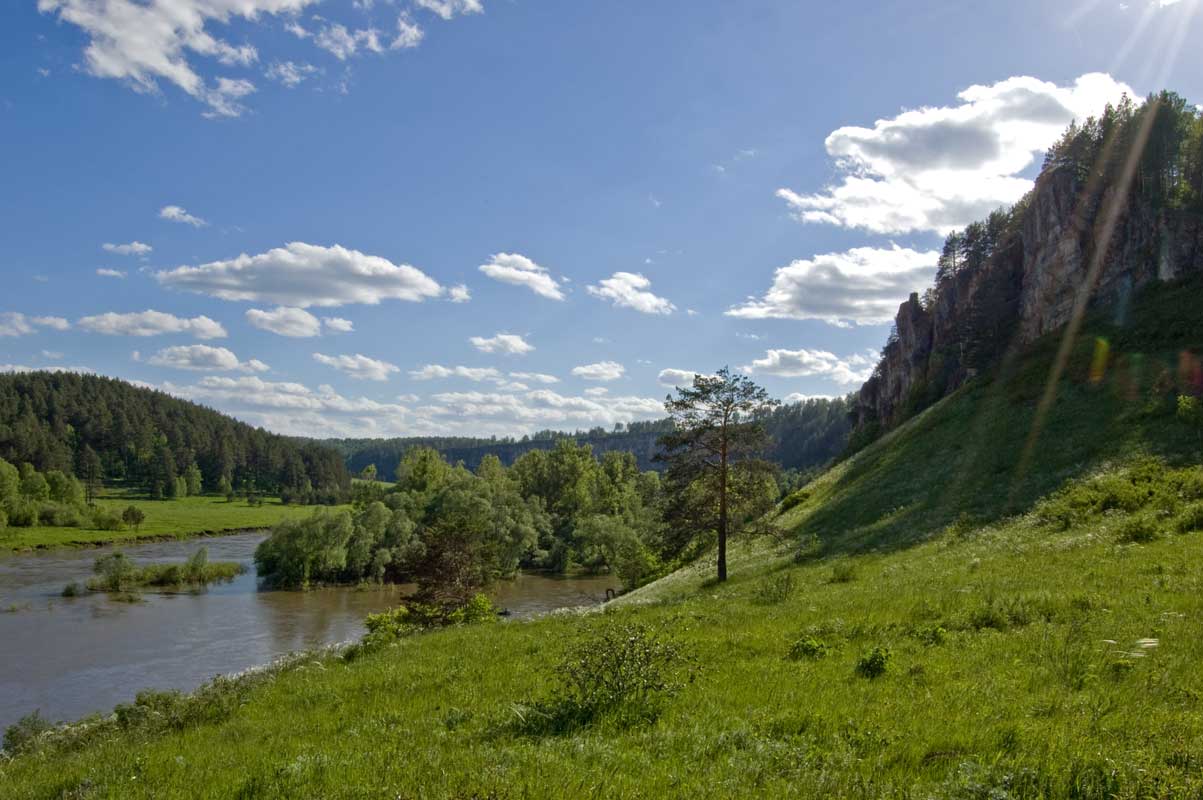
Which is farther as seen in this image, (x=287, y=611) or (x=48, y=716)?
(x=287, y=611)

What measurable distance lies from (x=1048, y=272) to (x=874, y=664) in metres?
72.5

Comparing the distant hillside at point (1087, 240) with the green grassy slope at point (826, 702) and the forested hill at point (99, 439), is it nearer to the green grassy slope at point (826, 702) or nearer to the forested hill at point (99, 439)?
the green grassy slope at point (826, 702)

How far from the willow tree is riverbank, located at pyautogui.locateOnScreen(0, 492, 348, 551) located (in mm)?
66633

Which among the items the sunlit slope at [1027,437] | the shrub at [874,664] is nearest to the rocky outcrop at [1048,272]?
the sunlit slope at [1027,437]

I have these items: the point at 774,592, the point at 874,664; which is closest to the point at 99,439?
the point at 774,592

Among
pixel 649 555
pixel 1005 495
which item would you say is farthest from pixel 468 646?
pixel 649 555

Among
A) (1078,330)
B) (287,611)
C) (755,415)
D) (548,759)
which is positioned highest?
(1078,330)

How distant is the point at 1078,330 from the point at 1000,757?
59.5m

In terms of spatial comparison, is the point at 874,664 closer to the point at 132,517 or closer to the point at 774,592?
the point at 774,592

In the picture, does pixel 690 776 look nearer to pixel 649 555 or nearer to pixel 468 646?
pixel 468 646

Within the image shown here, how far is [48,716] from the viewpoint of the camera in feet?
98.4

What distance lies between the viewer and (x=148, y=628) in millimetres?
49688

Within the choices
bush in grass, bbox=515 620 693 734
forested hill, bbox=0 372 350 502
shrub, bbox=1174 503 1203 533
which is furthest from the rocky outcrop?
forested hill, bbox=0 372 350 502

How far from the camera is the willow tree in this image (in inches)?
1128
